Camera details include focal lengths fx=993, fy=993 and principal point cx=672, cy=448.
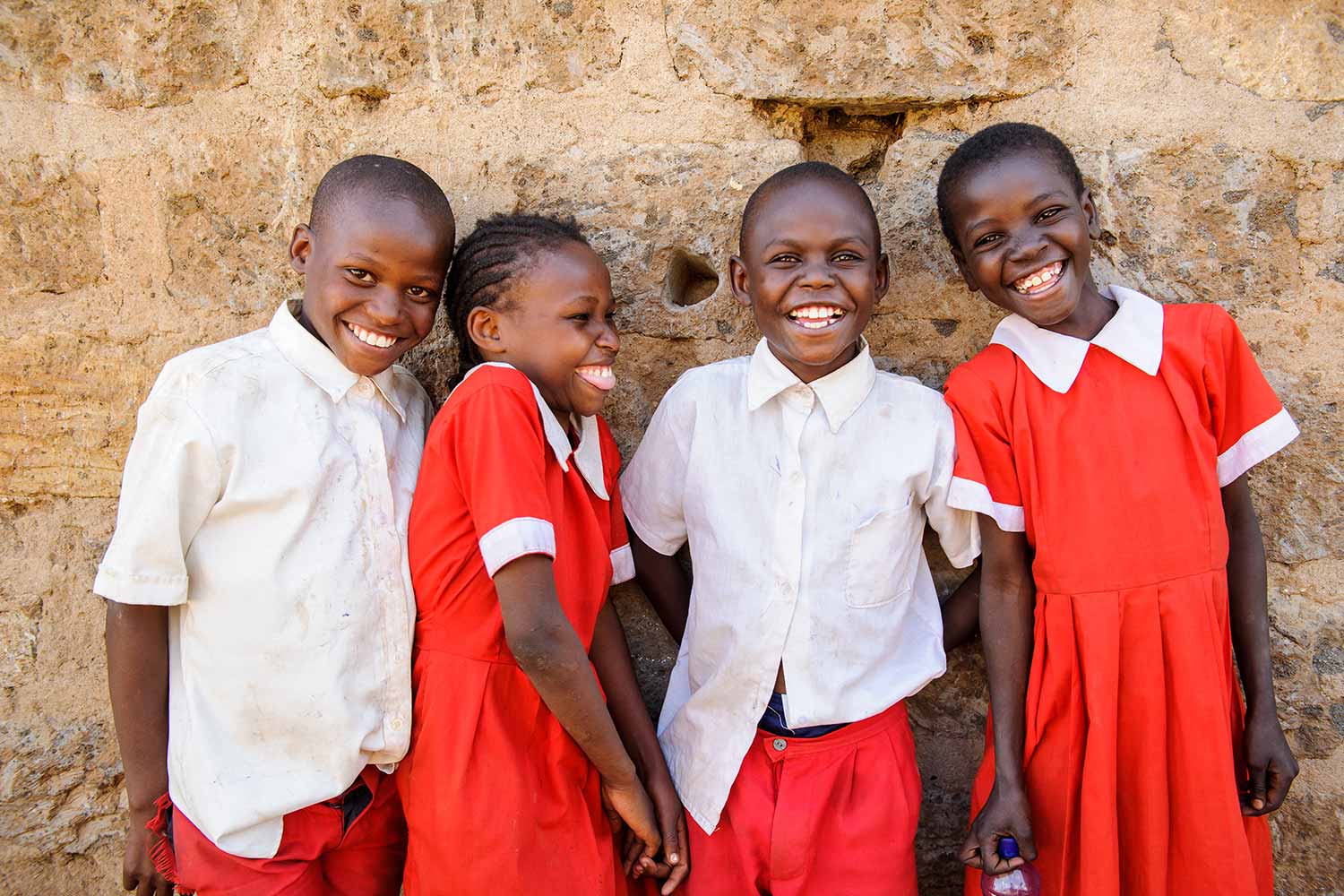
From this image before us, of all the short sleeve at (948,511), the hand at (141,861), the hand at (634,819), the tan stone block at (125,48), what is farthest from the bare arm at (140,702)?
the short sleeve at (948,511)

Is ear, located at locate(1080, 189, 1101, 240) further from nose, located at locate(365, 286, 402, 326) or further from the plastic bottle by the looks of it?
nose, located at locate(365, 286, 402, 326)

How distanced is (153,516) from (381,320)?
438mm

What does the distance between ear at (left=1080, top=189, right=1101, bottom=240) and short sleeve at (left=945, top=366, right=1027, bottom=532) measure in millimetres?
330

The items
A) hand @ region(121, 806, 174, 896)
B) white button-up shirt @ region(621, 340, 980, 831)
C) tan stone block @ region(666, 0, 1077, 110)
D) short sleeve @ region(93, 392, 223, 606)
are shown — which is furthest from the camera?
tan stone block @ region(666, 0, 1077, 110)

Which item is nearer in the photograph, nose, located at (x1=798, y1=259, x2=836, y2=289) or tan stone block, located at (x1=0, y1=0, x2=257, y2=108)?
nose, located at (x1=798, y1=259, x2=836, y2=289)

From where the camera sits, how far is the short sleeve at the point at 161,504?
55.3 inches

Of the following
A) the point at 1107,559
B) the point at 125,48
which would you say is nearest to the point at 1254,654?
the point at 1107,559

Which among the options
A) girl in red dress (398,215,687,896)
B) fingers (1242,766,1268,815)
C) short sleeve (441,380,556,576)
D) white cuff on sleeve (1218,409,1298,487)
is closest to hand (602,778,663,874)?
girl in red dress (398,215,687,896)

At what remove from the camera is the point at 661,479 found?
1775 millimetres

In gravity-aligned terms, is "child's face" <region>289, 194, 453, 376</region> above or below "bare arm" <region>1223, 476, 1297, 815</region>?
above

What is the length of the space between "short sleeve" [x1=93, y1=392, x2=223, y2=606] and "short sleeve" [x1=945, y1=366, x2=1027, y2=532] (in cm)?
116

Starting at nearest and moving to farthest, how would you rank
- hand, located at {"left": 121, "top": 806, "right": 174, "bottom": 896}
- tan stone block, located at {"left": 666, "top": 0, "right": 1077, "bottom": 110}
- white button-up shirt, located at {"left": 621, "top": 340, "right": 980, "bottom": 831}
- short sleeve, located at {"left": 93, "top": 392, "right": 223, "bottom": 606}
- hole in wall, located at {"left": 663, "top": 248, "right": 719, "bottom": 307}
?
short sleeve, located at {"left": 93, "top": 392, "right": 223, "bottom": 606}
hand, located at {"left": 121, "top": 806, "right": 174, "bottom": 896}
white button-up shirt, located at {"left": 621, "top": 340, "right": 980, "bottom": 831}
tan stone block, located at {"left": 666, "top": 0, "right": 1077, "bottom": 110}
hole in wall, located at {"left": 663, "top": 248, "right": 719, "bottom": 307}

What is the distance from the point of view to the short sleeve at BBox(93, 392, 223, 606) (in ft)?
4.61

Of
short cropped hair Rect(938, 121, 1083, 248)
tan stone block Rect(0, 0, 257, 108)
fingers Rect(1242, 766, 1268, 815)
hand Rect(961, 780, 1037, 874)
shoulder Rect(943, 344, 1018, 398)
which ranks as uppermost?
tan stone block Rect(0, 0, 257, 108)
